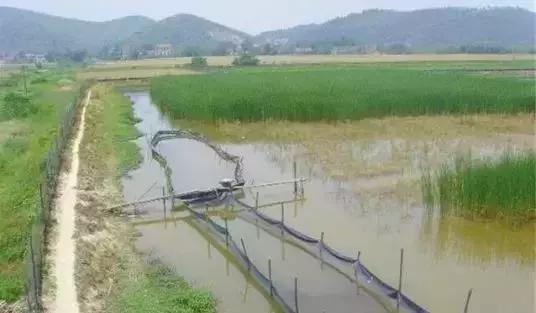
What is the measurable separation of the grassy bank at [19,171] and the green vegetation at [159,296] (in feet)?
5.18

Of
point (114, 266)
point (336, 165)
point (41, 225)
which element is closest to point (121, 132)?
point (336, 165)

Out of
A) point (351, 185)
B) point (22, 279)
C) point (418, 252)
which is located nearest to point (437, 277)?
point (418, 252)

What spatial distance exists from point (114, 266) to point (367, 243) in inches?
194

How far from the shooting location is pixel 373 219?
12344 millimetres

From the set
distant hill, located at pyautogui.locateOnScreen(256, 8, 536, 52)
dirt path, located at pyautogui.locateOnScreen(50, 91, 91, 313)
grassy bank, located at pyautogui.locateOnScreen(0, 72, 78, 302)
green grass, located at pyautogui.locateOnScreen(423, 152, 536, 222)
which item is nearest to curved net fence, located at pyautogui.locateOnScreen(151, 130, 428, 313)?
dirt path, located at pyautogui.locateOnScreen(50, 91, 91, 313)

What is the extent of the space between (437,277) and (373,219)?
10.00ft

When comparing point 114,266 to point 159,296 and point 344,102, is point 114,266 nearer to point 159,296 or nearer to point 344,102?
point 159,296

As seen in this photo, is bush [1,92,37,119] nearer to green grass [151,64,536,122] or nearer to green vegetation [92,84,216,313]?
green grass [151,64,536,122]

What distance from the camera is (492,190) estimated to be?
11273mm

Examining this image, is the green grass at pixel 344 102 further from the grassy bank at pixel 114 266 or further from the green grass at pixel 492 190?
the green grass at pixel 492 190

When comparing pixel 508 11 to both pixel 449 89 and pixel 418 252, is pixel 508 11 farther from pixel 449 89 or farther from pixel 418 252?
pixel 418 252

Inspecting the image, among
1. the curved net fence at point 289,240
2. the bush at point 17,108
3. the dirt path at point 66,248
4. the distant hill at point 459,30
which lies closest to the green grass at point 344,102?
the bush at point 17,108

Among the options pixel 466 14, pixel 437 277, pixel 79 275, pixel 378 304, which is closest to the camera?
pixel 378 304

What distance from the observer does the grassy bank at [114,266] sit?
8.19 meters
